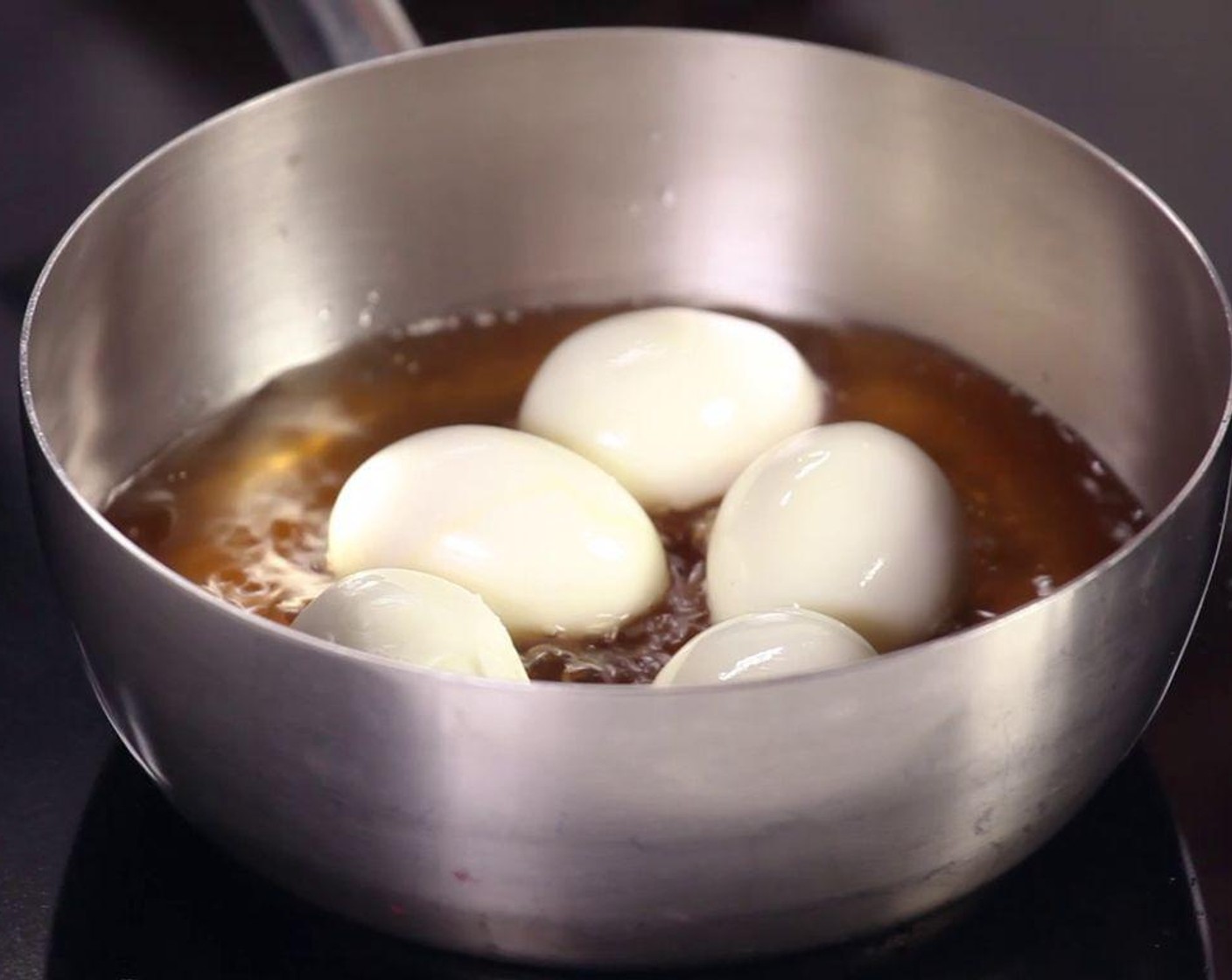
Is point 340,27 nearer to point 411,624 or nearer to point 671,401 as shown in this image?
point 671,401

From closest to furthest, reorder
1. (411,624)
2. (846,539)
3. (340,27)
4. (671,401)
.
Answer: (411,624) → (846,539) → (671,401) → (340,27)

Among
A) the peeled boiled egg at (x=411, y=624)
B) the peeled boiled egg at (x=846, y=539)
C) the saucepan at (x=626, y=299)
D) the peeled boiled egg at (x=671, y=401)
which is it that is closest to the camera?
the saucepan at (x=626, y=299)

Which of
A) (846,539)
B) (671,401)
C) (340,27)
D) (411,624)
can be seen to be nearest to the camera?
(411,624)

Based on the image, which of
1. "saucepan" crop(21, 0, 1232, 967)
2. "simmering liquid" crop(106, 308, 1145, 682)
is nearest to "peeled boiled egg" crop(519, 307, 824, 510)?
"simmering liquid" crop(106, 308, 1145, 682)

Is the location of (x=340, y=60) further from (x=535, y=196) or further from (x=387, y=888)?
(x=387, y=888)

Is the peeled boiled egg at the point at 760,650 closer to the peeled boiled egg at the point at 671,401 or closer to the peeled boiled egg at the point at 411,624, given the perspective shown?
the peeled boiled egg at the point at 411,624

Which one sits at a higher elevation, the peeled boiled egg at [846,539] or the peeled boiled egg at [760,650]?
the peeled boiled egg at [760,650]

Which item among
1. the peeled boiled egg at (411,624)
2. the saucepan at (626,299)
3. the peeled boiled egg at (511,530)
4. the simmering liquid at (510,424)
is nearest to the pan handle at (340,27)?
the saucepan at (626,299)

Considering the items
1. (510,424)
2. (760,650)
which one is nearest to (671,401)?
(510,424)
